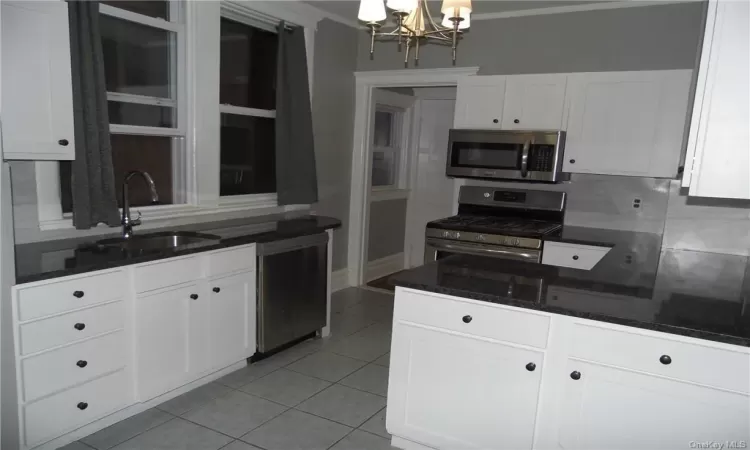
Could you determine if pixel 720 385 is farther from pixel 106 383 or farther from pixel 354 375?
pixel 106 383

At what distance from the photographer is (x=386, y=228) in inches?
234

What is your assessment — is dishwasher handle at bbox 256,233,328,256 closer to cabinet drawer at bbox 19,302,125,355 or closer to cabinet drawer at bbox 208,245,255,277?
cabinet drawer at bbox 208,245,255,277

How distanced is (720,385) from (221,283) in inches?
97.7

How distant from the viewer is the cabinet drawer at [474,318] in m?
1.96

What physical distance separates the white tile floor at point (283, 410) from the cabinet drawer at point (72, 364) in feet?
1.11

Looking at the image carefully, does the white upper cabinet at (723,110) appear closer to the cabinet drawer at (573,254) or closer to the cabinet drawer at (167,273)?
the cabinet drawer at (573,254)

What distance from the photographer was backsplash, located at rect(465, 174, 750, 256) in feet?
10.2

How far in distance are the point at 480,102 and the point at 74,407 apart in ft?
11.5

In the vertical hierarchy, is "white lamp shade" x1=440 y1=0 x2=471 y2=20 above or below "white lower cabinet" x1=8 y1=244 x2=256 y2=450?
above

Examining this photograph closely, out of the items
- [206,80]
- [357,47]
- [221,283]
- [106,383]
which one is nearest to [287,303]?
[221,283]

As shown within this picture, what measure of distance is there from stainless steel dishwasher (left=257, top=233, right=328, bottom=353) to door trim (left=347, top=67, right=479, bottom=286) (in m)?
1.52

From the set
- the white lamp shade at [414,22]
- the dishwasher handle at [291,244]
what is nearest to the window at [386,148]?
the dishwasher handle at [291,244]

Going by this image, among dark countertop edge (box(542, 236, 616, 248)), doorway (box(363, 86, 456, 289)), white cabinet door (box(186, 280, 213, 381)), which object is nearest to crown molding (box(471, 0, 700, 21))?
doorway (box(363, 86, 456, 289))

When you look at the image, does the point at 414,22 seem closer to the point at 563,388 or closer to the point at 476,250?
the point at 563,388
